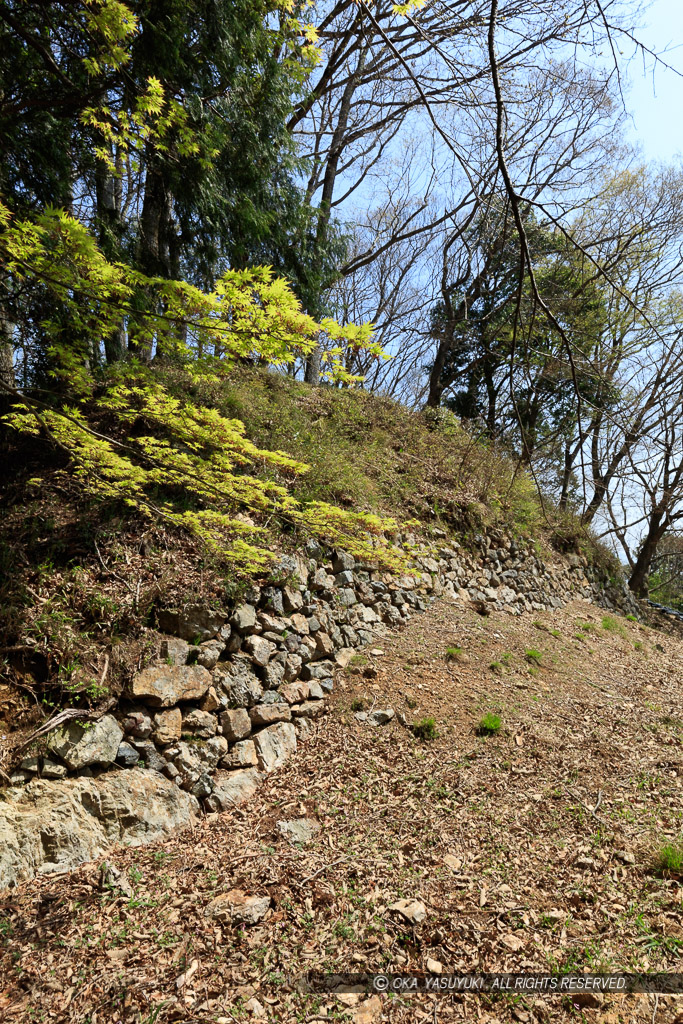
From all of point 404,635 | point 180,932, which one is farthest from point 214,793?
point 404,635

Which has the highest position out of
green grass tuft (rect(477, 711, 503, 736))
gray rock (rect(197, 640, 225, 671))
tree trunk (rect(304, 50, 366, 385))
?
tree trunk (rect(304, 50, 366, 385))

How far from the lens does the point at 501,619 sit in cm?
657

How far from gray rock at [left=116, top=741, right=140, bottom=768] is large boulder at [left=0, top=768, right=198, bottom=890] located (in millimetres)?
49

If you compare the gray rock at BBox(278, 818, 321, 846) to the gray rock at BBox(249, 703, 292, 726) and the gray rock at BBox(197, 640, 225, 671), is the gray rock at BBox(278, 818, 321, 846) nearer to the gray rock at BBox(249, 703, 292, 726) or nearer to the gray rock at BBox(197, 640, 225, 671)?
the gray rock at BBox(249, 703, 292, 726)

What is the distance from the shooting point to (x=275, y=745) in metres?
3.75

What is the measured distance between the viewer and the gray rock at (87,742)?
8.89 ft

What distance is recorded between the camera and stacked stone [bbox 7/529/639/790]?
3027mm

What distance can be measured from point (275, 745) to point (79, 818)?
4.81 ft

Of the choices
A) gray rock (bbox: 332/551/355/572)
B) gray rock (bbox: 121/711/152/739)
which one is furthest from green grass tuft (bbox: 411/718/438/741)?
gray rock (bbox: 121/711/152/739)

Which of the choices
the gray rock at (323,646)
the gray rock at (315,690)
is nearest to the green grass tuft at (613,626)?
the gray rock at (323,646)

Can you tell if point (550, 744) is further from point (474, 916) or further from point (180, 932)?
point (180, 932)

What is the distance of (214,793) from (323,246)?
26.1 ft

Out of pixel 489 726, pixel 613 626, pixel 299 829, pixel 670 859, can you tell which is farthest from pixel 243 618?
pixel 613 626

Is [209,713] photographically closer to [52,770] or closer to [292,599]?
[52,770]
